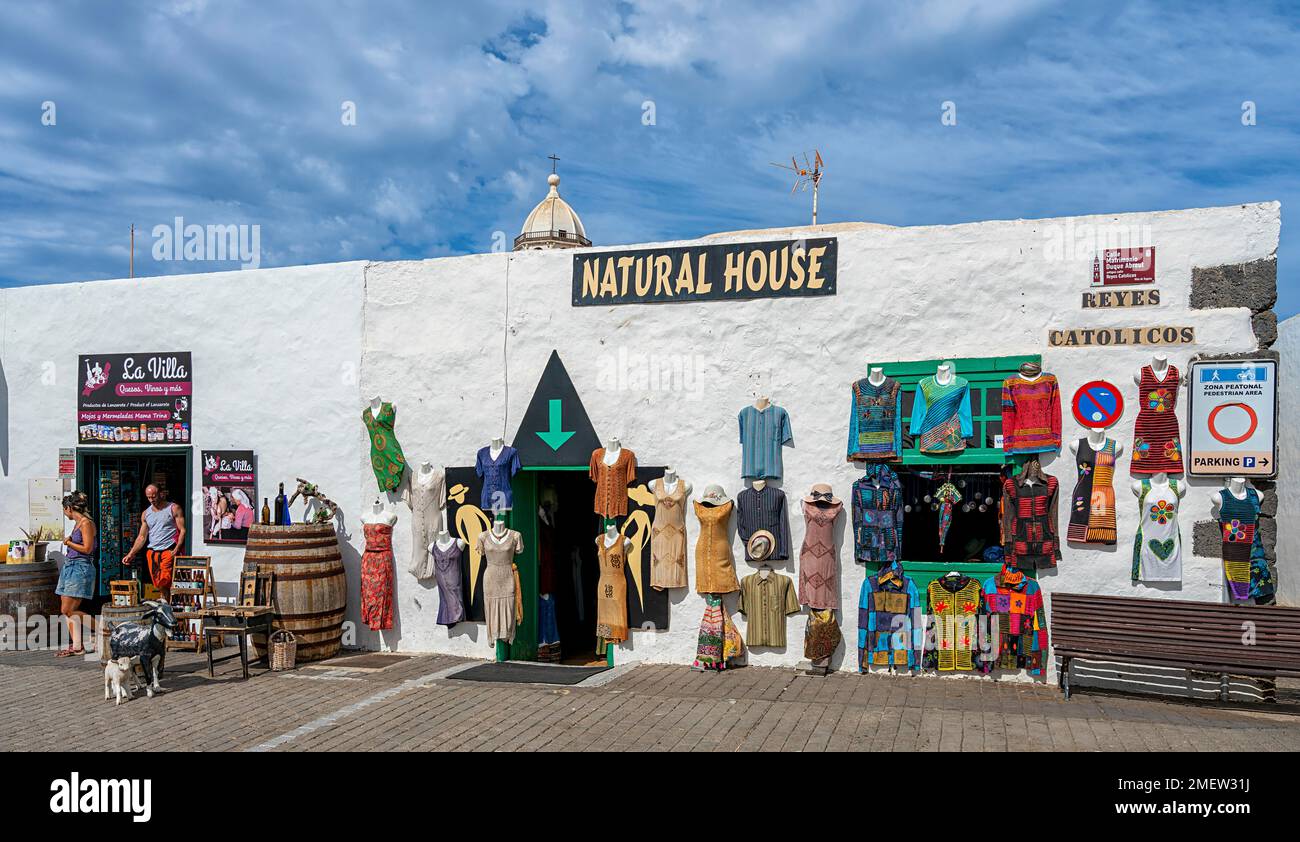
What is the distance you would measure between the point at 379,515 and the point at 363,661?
1423 millimetres

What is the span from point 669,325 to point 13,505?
8.30m

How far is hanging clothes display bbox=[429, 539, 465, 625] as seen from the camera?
10062 mm

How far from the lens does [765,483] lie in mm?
9250

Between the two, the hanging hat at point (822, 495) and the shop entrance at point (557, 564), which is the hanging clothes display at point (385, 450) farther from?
the hanging hat at point (822, 495)

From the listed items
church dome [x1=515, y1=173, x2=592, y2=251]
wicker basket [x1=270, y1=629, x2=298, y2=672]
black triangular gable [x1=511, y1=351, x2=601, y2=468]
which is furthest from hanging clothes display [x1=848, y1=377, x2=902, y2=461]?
church dome [x1=515, y1=173, x2=592, y2=251]

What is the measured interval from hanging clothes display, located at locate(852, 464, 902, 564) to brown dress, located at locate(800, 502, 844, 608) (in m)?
0.23

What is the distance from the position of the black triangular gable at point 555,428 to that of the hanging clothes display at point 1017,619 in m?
3.79

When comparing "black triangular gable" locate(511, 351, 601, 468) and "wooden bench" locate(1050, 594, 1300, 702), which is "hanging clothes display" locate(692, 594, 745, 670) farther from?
"wooden bench" locate(1050, 594, 1300, 702)

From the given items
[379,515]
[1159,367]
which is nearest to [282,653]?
[379,515]

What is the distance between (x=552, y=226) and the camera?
2925 centimetres

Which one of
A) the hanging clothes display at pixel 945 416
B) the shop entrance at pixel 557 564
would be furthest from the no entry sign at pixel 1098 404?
the shop entrance at pixel 557 564
